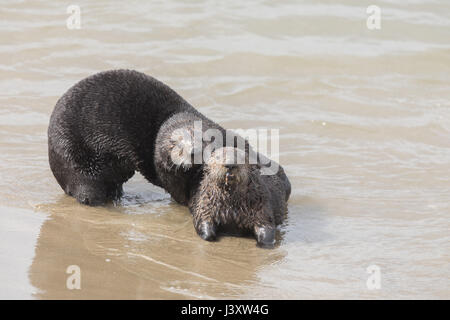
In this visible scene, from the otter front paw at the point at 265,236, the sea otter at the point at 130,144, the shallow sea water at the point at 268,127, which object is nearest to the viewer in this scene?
the shallow sea water at the point at 268,127

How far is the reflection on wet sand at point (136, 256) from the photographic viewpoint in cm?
523

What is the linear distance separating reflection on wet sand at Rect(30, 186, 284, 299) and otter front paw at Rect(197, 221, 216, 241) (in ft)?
0.16

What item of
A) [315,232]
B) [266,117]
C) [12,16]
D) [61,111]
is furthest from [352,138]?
[12,16]

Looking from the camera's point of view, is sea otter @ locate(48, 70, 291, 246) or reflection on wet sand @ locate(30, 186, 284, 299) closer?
reflection on wet sand @ locate(30, 186, 284, 299)

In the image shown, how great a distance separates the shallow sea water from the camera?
18.2 feet

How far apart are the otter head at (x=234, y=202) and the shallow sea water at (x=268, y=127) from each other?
15 centimetres

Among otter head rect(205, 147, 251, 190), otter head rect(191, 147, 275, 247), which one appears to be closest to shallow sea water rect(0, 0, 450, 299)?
otter head rect(191, 147, 275, 247)

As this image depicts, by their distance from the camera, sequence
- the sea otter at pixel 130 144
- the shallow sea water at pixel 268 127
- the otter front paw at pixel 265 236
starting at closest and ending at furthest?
the shallow sea water at pixel 268 127, the otter front paw at pixel 265 236, the sea otter at pixel 130 144

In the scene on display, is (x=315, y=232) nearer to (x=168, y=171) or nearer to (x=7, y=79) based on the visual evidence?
(x=168, y=171)

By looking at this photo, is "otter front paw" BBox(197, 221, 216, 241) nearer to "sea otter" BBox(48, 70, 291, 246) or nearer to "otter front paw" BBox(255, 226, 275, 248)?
"sea otter" BBox(48, 70, 291, 246)

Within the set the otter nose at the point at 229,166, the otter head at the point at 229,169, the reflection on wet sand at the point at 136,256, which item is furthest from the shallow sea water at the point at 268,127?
the otter nose at the point at 229,166

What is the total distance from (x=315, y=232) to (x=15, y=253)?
2463 millimetres

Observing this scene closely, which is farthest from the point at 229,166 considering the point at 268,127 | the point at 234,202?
the point at 268,127

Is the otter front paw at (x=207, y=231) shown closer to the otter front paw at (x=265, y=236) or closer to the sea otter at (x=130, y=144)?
the sea otter at (x=130, y=144)
